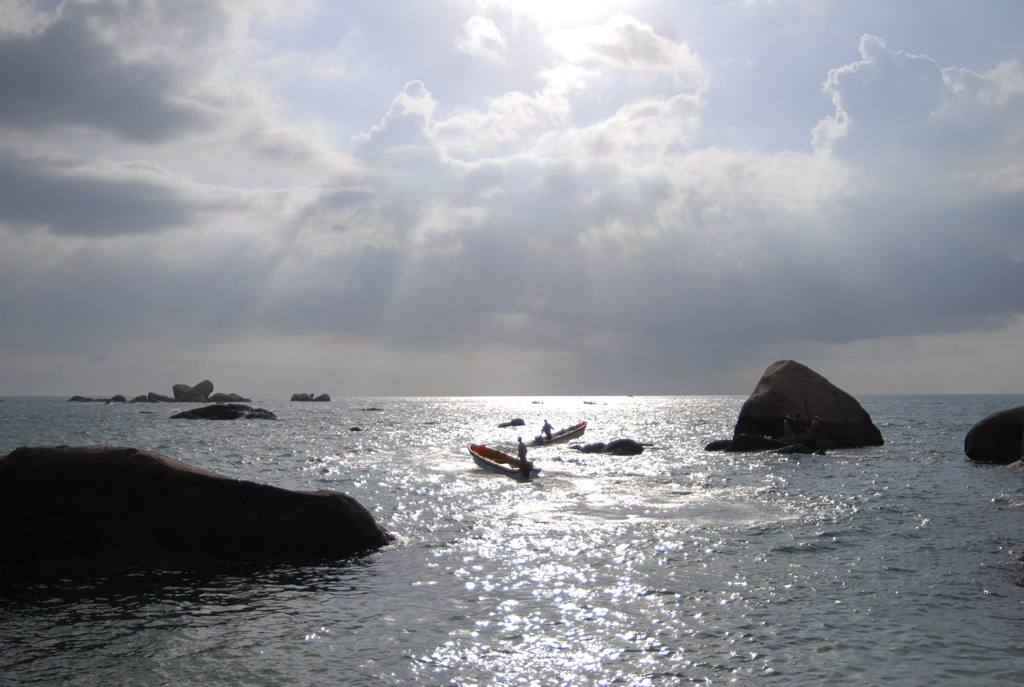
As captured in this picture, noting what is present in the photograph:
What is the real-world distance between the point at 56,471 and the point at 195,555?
11.3 feet

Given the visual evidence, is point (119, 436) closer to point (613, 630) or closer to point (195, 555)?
point (195, 555)

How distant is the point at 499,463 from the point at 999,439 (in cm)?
2599

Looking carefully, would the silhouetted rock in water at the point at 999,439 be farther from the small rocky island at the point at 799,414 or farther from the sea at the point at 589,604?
the sea at the point at 589,604

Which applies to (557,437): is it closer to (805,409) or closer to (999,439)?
(805,409)

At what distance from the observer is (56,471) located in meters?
15.2

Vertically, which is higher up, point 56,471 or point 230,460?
point 56,471

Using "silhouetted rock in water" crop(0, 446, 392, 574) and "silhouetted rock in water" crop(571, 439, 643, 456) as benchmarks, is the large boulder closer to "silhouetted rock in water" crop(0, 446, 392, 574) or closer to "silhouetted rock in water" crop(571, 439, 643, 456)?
"silhouetted rock in water" crop(571, 439, 643, 456)

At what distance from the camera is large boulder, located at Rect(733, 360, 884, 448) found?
4478 cm

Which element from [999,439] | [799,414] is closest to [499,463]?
[799,414]

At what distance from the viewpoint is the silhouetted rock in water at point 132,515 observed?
15.0 m

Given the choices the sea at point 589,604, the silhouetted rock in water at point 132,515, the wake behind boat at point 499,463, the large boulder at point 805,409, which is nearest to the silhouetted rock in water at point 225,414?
the wake behind boat at point 499,463

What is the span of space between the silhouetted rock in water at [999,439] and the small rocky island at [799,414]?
7.66 m

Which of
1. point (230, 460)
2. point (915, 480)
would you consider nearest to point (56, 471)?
point (230, 460)

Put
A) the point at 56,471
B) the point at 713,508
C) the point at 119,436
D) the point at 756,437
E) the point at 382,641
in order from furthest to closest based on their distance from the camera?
the point at 119,436 < the point at 756,437 < the point at 713,508 < the point at 56,471 < the point at 382,641
